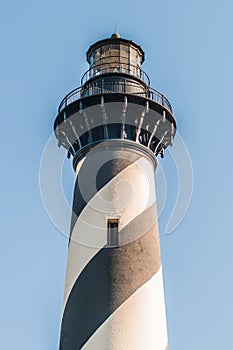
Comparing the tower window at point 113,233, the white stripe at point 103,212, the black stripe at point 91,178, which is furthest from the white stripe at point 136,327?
the black stripe at point 91,178

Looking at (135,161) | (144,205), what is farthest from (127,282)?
(135,161)

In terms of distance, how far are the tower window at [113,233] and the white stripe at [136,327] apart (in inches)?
49.0

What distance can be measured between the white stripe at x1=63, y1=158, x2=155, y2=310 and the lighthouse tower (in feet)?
0.08

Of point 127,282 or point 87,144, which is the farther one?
point 87,144

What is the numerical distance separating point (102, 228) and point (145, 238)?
3.59 feet

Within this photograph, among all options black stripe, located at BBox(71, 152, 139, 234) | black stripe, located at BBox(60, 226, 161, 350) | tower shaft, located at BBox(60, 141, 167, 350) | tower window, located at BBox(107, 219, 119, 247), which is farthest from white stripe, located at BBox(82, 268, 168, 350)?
black stripe, located at BBox(71, 152, 139, 234)

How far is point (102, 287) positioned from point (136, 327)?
118 cm

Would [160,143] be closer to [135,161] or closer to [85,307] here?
[135,161]

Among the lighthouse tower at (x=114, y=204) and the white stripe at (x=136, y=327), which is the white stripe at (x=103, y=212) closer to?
the lighthouse tower at (x=114, y=204)

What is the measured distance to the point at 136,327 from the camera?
13180 millimetres

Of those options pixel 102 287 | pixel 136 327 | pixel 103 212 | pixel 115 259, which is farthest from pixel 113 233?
pixel 136 327

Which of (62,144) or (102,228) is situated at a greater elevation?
(62,144)

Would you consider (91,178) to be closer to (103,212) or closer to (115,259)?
(103,212)

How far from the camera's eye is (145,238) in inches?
567
